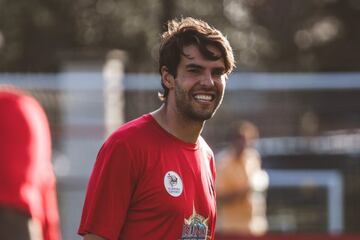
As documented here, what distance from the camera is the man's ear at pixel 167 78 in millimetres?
4875

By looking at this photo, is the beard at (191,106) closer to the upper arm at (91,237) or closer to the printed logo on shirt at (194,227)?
the printed logo on shirt at (194,227)

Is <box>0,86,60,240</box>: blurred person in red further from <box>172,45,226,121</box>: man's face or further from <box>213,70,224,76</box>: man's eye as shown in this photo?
<box>213,70,224,76</box>: man's eye

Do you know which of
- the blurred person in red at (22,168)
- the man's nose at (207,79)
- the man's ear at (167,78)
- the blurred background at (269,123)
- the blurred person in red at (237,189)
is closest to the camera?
the blurred person in red at (22,168)

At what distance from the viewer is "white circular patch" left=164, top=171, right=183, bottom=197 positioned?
4703mm

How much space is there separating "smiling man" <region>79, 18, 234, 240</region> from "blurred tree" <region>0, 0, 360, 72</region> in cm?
1864

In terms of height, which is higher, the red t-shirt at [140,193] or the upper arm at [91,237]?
the red t-shirt at [140,193]

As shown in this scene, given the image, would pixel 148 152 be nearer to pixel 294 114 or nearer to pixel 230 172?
pixel 230 172

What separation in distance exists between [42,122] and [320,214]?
8.16m

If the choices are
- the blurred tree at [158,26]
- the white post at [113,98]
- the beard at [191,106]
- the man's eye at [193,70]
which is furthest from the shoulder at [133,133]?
the blurred tree at [158,26]

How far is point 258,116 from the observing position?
12938 millimetres

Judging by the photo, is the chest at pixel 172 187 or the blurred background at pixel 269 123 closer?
the chest at pixel 172 187

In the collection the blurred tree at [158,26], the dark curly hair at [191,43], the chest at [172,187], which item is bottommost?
the chest at [172,187]

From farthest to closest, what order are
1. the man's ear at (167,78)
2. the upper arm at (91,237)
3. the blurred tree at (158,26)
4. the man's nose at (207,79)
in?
1. the blurred tree at (158,26)
2. the man's ear at (167,78)
3. the man's nose at (207,79)
4. the upper arm at (91,237)

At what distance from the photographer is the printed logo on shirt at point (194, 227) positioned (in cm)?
472
